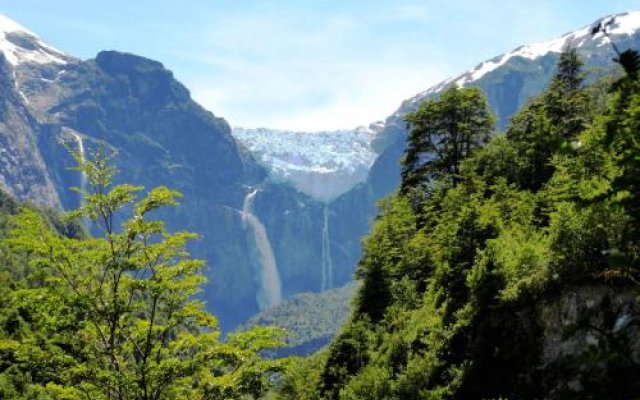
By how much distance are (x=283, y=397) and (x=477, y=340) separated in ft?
136

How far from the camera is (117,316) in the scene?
20.2m

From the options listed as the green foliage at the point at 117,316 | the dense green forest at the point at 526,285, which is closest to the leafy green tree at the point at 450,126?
the dense green forest at the point at 526,285

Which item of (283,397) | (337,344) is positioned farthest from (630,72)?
(283,397)

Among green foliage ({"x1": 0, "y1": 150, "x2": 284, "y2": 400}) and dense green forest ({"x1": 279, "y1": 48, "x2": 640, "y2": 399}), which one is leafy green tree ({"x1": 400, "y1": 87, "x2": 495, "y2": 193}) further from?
green foliage ({"x1": 0, "y1": 150, "x2": 284, "y2": 400})

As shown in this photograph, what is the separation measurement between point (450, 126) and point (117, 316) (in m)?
45.3

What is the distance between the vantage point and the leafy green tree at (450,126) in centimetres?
5884

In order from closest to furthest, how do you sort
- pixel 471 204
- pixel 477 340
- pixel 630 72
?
pixel 630 72, pixel 477 340, pixel 471 204

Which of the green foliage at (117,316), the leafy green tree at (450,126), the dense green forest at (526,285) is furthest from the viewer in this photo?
the leafy green tree at (450,126)

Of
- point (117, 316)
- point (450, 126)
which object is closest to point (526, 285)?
point (117, 316)

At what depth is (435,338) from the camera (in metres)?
25.5

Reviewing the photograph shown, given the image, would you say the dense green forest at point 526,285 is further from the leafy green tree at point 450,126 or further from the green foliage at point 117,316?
the leafy green tree at point 450,126

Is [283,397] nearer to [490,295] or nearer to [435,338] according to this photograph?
[435,338]

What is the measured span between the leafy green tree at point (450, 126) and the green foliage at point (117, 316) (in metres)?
39.9

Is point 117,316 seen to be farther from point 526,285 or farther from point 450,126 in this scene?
point 450,126
